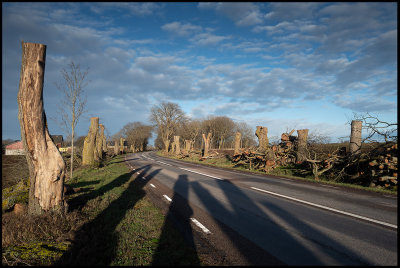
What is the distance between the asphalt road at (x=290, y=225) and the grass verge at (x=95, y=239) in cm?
Answer: 54

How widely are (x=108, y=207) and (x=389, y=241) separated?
6.81 m

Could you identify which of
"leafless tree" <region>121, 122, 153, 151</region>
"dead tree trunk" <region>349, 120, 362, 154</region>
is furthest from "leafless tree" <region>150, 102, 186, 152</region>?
"dead tree trunk" <region>349, 120, 362, 154</region>

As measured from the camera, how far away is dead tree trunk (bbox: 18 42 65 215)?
525 cm

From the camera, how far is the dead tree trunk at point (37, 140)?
5.25 meters

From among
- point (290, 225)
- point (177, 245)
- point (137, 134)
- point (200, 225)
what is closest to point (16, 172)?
point (200, 225)

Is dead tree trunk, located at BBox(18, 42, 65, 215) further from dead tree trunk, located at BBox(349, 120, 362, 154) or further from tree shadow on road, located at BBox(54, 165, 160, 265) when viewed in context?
dead tree trunk, located at BBox(349, 120, 362, 154)

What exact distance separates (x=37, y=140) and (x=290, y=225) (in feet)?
21.0

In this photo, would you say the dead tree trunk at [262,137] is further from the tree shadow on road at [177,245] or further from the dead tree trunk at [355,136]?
the tree shadow on road at [177,245]

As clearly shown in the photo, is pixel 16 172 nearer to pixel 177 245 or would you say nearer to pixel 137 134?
pixel 177 245

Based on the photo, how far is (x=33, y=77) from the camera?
5273mm

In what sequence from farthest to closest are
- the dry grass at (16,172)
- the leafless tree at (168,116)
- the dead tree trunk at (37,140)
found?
the leafless tree at (168,116), the dry grass at (16,172), the dead tree trunk at (37,140)

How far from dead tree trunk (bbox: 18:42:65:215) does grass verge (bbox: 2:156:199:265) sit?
1.65 ft

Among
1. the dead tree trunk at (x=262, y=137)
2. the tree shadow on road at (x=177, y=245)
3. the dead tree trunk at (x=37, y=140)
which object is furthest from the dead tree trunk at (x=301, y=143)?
the dead tree trunk at (x=37, y=140)

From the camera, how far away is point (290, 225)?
492 centimetres
